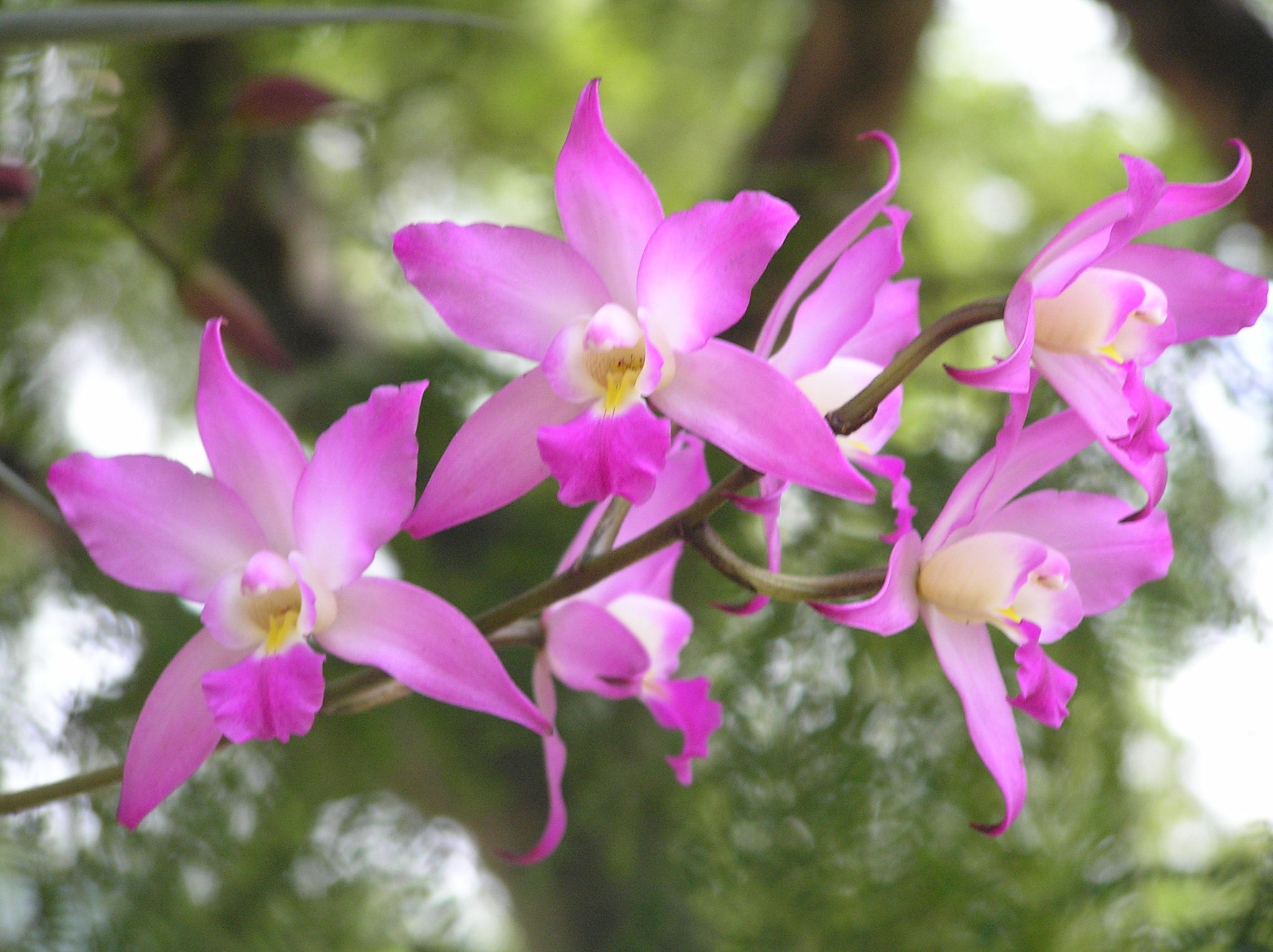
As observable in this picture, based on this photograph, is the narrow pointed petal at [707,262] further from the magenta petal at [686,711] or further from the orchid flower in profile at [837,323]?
the magenta petal at [686,711]

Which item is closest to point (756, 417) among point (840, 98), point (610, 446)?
point (610, 446)

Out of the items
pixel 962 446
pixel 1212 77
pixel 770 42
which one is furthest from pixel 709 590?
pixel 770 42

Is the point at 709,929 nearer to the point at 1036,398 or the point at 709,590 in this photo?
the point at 709,590

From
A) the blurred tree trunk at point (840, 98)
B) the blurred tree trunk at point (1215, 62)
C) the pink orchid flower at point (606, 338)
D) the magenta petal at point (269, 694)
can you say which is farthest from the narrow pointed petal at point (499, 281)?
the blurred tree trunk at point (1215, 62)

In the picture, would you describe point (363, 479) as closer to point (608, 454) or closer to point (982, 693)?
point (608, 454)

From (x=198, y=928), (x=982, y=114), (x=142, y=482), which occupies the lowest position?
(x=198, y=928)

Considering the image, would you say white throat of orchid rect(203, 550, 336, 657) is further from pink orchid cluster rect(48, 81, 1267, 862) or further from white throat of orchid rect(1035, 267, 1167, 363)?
white throat of orchid rect(1035, 267, 1167, 363)
